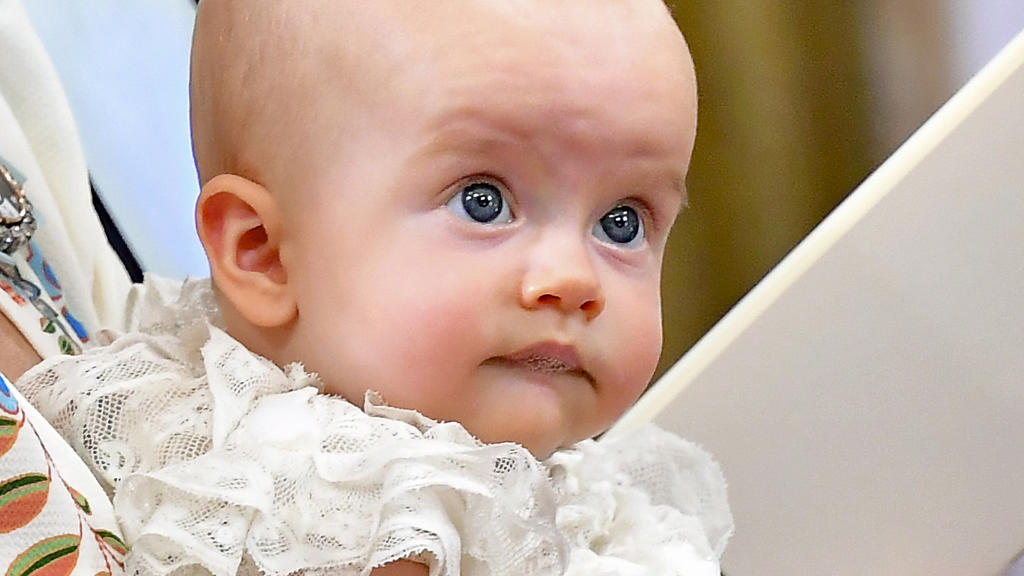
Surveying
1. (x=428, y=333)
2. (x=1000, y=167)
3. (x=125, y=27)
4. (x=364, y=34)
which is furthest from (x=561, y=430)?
(x=125, y=27)

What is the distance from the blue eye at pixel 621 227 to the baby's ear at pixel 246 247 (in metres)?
0.15

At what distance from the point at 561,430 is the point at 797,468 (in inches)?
22.7

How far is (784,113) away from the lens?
1.49 m

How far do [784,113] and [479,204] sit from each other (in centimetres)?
107

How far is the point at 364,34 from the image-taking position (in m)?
0.52

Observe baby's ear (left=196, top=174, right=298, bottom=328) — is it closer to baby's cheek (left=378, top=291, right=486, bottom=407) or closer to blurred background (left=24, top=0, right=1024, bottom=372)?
baby's cheek (left=378, top=291, right=486, bottom=407)

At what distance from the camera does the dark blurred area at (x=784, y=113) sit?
145cm

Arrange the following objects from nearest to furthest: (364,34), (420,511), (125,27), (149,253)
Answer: (420,511) < (364,34) < (149,253) < (125,27)

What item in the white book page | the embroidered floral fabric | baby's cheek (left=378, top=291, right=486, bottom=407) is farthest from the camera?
the white book page

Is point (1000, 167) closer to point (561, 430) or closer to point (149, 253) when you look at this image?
point (561, 430)

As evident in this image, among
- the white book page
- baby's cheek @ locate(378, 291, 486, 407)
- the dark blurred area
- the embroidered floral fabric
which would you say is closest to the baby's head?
baby's cheek @ locate(378, 291, 486, 407)

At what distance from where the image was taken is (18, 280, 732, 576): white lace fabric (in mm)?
413

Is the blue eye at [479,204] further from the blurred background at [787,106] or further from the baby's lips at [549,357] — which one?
the blurred background at [787,106]

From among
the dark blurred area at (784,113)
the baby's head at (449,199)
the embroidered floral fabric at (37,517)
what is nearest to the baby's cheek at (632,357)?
the baby's head at (449,199)
